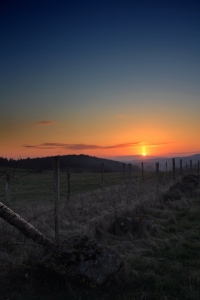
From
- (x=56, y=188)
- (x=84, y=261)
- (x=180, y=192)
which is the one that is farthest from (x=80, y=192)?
(x=84, y=261)

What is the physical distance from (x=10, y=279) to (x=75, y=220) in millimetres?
4576

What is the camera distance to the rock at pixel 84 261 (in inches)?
173

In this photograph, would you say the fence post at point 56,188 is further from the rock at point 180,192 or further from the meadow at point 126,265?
the rock at point 180,192

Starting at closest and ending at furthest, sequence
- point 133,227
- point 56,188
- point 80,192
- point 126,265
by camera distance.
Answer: point 126,265 < point 56,188 < point 133,227 < point 80,192

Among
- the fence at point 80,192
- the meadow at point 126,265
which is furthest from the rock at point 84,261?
the fence at point 80,192

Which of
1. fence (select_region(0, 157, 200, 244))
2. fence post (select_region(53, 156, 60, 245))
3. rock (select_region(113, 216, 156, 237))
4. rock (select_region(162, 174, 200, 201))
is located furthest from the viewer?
rock (select_region(162, 174, 200, 201))

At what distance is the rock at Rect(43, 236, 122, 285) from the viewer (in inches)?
173

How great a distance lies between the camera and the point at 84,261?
4.59m

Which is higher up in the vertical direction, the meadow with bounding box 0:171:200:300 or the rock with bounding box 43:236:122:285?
the rock with bounding box 43:236:122:285

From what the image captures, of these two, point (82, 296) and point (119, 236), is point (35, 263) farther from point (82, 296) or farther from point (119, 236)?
point (119, 236)

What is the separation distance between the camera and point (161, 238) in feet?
23.4

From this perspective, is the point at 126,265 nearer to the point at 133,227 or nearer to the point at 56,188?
the point at 56,188

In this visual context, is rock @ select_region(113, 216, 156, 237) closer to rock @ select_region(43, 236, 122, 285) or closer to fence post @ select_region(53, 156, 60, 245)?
fence post @ select_region(53, 156, 60, 245)

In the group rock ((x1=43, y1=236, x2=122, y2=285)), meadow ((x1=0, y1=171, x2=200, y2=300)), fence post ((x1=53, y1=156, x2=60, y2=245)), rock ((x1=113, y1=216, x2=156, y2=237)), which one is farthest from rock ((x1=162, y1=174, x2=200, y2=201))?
rock ((x1=43, y1=236, x2=122, y2=285))
